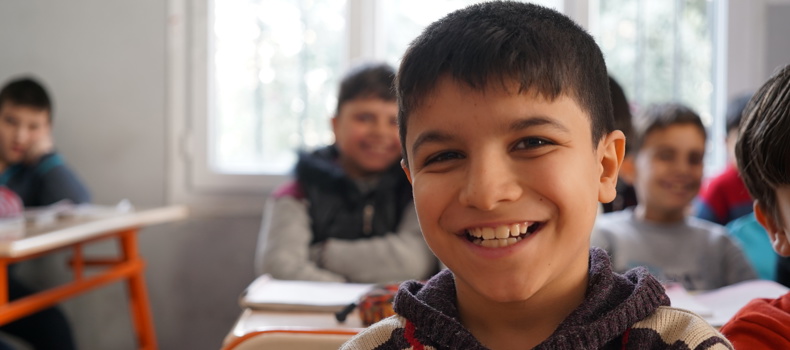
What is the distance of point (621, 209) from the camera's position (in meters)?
2.72

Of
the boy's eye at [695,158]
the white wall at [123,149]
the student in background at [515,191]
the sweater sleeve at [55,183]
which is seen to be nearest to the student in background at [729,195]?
the boy's eye at [695,158]

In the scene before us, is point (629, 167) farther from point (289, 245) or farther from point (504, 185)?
point (504, 185)

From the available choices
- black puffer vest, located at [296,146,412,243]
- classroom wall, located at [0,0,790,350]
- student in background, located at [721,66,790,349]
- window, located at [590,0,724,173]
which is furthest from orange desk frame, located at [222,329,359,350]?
window, located at [590,0,724,173]

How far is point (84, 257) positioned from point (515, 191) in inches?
114

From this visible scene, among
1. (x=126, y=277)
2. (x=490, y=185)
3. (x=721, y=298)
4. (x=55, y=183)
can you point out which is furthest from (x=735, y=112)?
(x=55, y=183)

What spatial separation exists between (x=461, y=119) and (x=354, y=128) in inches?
64.4

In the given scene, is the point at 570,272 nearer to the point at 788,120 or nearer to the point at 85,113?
the point at 788,120

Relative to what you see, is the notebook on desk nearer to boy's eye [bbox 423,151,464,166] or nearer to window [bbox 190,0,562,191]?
boy's eye [bbox 423,151,464,166]

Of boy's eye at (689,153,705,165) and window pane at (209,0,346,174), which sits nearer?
boy's eye at (689,153,705,165)

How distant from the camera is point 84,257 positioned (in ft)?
10.9

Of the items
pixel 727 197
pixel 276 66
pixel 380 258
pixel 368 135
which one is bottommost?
pixel 380 258

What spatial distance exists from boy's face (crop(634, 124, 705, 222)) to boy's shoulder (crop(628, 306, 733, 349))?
1.45 m

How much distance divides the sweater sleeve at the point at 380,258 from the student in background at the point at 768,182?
1192 millimetres

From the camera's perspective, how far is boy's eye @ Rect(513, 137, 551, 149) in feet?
2.72
